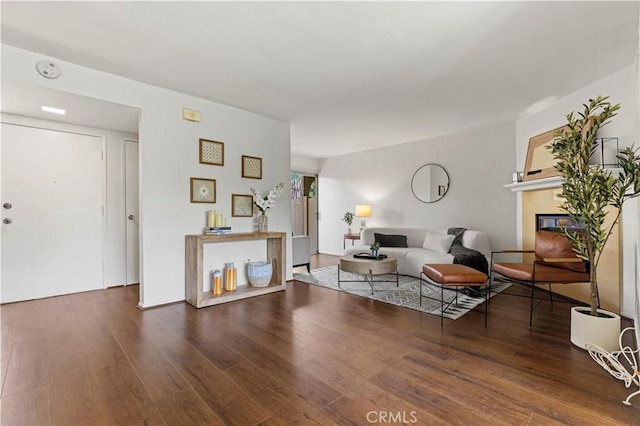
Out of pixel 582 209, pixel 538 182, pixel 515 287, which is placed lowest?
pixel 515 287

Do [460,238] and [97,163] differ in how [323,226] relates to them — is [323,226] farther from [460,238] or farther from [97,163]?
[97,163]

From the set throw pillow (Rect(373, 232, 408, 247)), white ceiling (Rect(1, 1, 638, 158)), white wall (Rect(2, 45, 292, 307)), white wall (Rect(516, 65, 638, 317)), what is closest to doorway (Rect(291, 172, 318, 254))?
throw pillow (Rect(373, 232, 408, 247))

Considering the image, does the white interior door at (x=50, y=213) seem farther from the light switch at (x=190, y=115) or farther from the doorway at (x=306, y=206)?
the doorway at (x=306, y=206)

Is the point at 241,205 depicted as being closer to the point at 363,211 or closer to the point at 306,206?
the point at 363,211

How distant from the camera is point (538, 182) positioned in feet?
11.7

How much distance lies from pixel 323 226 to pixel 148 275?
15.7 ft

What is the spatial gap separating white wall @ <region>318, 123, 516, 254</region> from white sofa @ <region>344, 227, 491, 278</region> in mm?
374

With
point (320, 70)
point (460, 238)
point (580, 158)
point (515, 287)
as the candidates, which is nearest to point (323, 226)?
point (460, 238)

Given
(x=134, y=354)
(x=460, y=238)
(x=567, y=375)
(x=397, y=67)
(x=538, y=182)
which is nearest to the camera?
(x=567, y=375)

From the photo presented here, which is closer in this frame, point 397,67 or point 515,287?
point 397,67

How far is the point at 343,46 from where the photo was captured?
7.77 ft

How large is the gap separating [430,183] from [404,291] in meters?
2.54

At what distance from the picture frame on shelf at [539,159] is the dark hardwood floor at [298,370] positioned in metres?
1.72

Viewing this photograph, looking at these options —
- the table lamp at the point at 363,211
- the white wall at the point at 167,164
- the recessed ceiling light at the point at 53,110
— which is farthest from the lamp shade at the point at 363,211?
the recessed ceiling light at the point at 53,110
